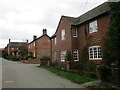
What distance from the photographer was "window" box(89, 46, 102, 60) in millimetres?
19312

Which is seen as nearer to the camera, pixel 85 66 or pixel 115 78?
pixel 115 78

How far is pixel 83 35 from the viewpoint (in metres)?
22.8

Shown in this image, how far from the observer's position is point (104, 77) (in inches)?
505

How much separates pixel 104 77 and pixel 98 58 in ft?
21.8

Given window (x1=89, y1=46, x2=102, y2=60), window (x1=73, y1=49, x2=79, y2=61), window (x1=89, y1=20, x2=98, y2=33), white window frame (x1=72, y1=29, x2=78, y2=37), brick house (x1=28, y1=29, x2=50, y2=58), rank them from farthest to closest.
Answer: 1. brick house (x1=28, y1=29, x2=50, y2=58)
2. white window frame (x1=72, y1=29, x2=78, y2=37)
3. window (x1=73, y1=49, x2=79, y2=61)
4. window (x1=89, y1=20, x2=98, y2=33)
5. window (x1=89, y1=46, x2=102, y2=60)

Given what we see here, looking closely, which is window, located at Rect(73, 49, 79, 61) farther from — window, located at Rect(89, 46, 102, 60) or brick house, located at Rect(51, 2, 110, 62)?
window, located at Rect(89, 46, 102, 60)

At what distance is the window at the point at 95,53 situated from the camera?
19.3 m

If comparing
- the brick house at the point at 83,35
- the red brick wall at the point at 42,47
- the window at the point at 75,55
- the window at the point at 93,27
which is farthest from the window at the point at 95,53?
the red brick wall at the point at 42,47

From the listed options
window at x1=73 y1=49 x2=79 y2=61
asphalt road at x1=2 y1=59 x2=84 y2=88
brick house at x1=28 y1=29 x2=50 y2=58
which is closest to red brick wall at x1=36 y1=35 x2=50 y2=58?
brick house at x1=28 y1=29 x2=50 y2=58

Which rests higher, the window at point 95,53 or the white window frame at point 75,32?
the white window frame at point 75,32

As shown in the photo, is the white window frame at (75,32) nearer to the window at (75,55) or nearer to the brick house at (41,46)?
the window at (75,55)

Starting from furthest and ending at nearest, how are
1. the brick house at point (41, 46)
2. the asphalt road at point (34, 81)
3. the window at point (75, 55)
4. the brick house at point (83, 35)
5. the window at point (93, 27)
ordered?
the brick house at point (41, 46) → the window at point (75, 55) → the window at point (93, 27) → the brick house at point (83, 35) → the asphalt road at point (34, 81)

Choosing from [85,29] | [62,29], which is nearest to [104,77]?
[85,29]

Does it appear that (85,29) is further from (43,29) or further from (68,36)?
(43,29)
